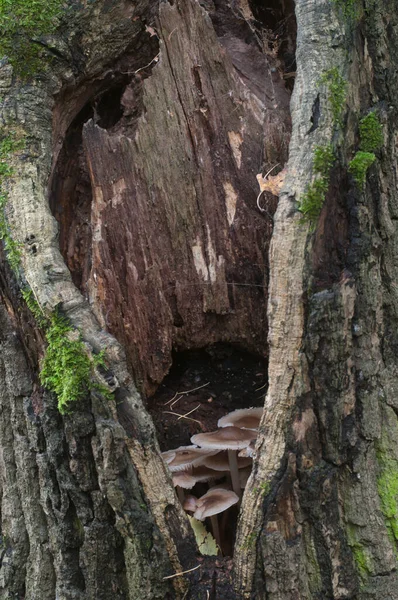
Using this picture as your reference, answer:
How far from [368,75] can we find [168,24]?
4.06ft

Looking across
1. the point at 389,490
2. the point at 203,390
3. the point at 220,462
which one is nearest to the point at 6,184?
the point at 203,390

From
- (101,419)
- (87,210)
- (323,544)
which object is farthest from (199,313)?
(323,544)

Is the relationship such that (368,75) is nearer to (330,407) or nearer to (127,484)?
(330,407)

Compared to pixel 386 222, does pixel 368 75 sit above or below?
above

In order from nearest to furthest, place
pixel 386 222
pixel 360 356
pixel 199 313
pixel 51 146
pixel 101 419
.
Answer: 1. pixel 101 419
2. pixel 360 356
3. pixel 386 222
4. pixel 51 146
5. pixel 199 313

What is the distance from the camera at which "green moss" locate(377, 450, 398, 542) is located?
2.69m

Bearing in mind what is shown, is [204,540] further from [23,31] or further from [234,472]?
[23,31]

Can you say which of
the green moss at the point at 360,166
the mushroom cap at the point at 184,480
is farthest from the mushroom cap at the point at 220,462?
the green moss at the point at 360,166

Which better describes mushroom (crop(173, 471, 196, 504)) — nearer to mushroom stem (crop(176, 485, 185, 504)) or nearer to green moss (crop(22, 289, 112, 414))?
mushroom stem (crop(176, 485, 185, 504))

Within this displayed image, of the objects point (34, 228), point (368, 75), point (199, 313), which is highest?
point (368, 75)

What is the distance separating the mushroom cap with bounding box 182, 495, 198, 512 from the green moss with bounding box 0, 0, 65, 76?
232 cm

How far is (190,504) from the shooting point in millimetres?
3100

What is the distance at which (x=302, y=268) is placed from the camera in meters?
2.57

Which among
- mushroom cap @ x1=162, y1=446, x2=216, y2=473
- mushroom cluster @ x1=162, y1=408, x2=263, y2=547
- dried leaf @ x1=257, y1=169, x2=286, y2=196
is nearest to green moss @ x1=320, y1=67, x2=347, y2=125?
dried leaf @ x1=257, y1=169, x2=286, y2=196
